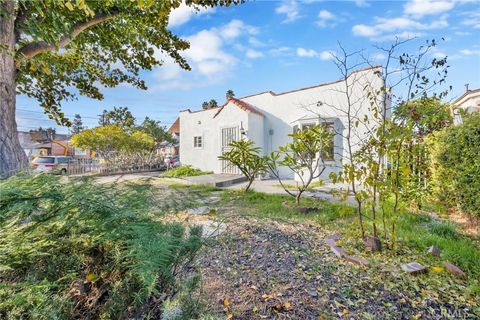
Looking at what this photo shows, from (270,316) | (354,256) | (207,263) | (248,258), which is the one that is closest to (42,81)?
(207,263)

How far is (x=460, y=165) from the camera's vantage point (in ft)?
14.2

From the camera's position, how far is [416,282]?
2258 mm

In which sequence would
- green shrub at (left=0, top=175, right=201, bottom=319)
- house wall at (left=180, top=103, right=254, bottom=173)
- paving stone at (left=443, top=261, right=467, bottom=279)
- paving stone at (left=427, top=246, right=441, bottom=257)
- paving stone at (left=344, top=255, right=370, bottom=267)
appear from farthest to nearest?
house wall at (left=180, top=103, right=254, bottom=173) < paving stone at (left=427, top=246, right=441, bottom=257) < paving stone at (left=344, top=255, right=370, bottom=267) < paving stone at (left=443, top=261, right=467, bottom=279) < green shrub at (left=0, top=175, right=201, bottom=319)

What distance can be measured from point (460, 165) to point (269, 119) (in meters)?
8.80

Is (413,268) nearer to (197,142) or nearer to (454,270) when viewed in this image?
(454,270)

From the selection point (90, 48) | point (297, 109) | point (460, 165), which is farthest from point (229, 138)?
point (460, 165)

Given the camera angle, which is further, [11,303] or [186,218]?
[186,218]

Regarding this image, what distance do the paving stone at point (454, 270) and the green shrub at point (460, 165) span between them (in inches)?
84.4

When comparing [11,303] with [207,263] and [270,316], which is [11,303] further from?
[207,263]

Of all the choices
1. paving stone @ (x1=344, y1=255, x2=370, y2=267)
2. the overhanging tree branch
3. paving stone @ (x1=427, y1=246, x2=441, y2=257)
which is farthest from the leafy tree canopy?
paving stone @ (x1=427, y1=246, x2=441, y2=257)

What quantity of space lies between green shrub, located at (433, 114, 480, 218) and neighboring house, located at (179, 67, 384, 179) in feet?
14.1

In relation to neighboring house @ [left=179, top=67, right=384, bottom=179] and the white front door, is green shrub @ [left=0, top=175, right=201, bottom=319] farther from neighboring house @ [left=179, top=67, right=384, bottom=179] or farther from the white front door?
the white front door

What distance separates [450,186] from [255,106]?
382 inches

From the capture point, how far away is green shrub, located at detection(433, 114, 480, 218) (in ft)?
13.1
